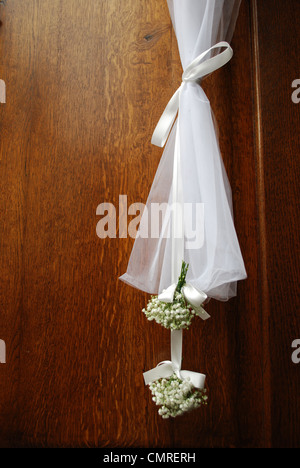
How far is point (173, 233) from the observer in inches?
27.5

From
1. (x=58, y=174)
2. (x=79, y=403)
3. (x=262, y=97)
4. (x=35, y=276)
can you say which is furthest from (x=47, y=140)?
(x=79, y=403)

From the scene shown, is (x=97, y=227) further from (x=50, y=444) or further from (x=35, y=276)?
(x=50, y=444)

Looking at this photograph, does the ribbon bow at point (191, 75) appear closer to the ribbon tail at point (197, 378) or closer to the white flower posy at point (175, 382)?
the white flower posy at point (175, 382)

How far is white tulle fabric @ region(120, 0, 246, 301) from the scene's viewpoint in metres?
0.68

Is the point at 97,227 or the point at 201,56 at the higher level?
the point at 201,56

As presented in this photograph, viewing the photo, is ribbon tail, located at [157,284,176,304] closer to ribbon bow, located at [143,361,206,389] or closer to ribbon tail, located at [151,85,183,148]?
ribbon bow, located at [143,361,206,389]

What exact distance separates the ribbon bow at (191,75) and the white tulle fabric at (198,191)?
2 cm

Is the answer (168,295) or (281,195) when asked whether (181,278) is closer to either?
(168,295)

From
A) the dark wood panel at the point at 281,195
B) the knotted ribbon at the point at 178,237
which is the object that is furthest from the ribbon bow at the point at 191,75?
the dark wood panel at the point at 281,195

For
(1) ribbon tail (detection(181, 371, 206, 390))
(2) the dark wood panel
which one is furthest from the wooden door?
(1) ribbon tail (detection(181, 371, 206, 390))

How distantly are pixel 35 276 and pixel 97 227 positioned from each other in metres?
0.20

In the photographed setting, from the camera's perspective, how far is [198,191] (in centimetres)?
71

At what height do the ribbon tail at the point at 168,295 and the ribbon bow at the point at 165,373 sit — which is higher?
the ribbon tail at the point at 168,295

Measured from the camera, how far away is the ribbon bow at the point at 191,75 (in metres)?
0.72
